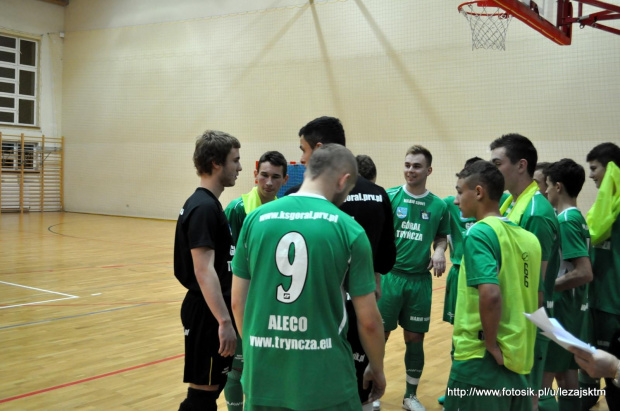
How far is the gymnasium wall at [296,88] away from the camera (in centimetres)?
1366

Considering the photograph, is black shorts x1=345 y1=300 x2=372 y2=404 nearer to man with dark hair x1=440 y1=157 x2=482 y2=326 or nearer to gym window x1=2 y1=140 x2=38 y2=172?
man with dark hair x1=440 y1=157 x2=482 y2=326

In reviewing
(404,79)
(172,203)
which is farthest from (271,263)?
(172,203)

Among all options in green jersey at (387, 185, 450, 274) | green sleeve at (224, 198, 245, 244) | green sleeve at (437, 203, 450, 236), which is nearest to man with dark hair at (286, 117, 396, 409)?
green sleeve at (224, 198, 245, 244)

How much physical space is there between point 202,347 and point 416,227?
8.01 ft

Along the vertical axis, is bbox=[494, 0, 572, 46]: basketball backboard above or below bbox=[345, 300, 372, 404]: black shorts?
above

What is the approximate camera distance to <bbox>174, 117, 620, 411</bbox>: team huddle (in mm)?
2213

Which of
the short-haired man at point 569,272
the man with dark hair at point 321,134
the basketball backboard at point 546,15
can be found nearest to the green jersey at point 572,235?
the short-haired man at point 569,272

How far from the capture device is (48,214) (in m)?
22.6

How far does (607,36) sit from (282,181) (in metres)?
11.3

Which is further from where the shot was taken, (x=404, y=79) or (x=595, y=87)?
(x=404, y=79)

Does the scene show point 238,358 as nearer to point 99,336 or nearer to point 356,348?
point 356,348

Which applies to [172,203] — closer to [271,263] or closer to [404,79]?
[404,79]

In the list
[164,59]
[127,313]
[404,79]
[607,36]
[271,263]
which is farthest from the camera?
[164,59]

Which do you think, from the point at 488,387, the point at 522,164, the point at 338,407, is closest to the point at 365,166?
the point at 522,164
